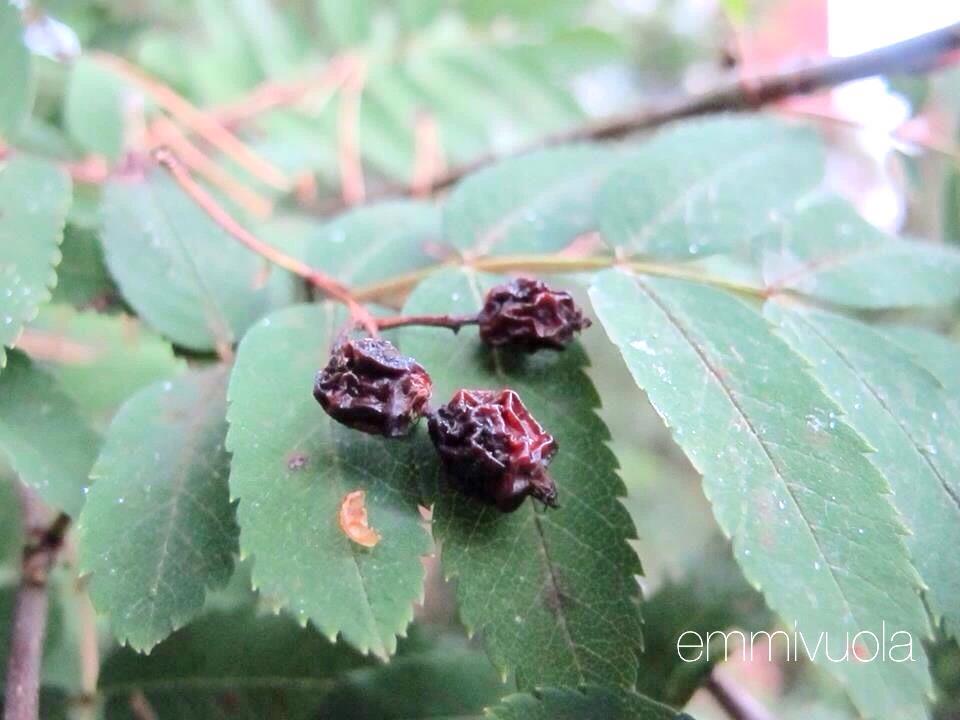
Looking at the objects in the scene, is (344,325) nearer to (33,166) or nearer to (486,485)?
(486,485)

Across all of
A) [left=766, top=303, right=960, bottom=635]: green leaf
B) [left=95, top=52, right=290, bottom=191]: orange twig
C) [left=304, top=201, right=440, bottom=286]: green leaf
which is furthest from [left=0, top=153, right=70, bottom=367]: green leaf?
[left=766, top=303, right=960, bottom=635]: green leaf

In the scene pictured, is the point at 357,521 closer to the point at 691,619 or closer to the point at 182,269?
the point at 182,269

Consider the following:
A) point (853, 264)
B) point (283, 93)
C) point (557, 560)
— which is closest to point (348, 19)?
point (283, 93)

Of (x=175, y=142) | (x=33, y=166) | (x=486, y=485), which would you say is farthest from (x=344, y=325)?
(x=175, y=142)

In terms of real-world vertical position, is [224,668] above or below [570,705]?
below

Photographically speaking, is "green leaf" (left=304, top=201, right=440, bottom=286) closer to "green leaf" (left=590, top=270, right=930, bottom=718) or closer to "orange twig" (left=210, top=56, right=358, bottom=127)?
"green leaf" (left=590, top=270, right=930, bottom=718)
